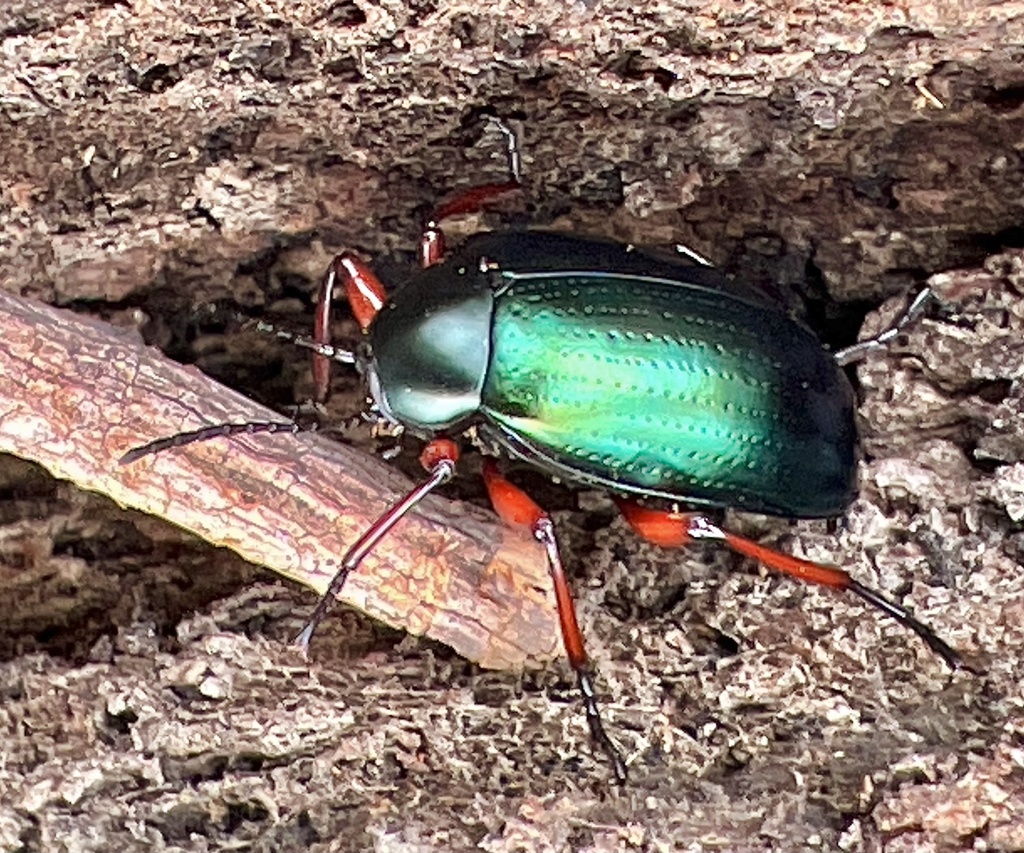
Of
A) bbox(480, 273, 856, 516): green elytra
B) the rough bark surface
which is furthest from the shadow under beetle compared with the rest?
the rough bark surface

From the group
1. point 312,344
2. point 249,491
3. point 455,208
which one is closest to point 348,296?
point 312,344

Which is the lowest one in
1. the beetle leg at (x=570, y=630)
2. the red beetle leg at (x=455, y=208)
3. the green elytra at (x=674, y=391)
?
the beetle leg at (x=570, y=630)

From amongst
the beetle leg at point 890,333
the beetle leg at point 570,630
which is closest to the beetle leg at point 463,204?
the beetle leg at point 570,630

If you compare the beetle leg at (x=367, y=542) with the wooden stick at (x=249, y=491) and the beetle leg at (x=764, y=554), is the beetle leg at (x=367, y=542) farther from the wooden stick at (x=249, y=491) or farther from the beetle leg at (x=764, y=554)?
the beetle leg at (x=764, y=554)

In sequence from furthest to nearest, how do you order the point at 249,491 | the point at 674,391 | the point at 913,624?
1. the point at 674,391
2. the point at 249,491
3. the point at 913,624

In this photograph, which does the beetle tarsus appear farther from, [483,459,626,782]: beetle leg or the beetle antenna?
the beetle antenna

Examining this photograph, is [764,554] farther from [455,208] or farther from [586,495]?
[455,208]
